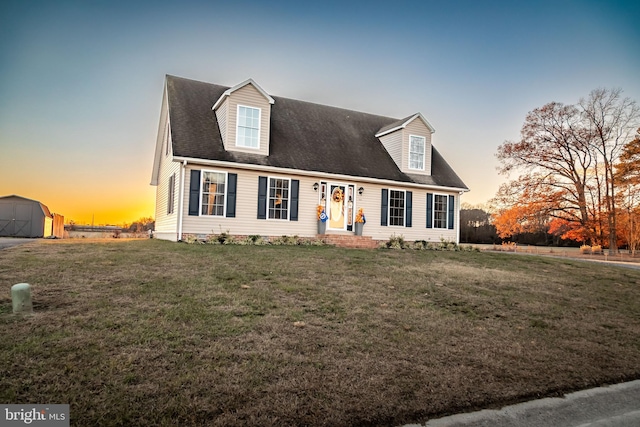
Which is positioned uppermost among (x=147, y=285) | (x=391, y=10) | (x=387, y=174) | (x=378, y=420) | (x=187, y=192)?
(x=391, y=10)

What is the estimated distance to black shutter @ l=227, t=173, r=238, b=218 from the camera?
1366cm

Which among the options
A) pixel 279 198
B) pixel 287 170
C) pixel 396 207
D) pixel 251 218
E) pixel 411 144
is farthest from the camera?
pixel 411 144

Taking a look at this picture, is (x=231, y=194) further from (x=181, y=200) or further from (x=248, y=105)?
(x=248, y=105)

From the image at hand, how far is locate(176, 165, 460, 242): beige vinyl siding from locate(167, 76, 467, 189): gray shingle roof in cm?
52

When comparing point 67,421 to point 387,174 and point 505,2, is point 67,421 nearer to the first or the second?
point 505,2

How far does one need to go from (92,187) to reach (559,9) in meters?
19.2

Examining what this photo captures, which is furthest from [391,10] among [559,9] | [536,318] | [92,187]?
[92,187]

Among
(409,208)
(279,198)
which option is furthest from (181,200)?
(409,208)

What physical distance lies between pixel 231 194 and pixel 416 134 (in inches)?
348

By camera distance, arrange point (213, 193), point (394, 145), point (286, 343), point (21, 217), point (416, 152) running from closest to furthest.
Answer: point (286, 343)
point (213, 193)
point (416, 152)
point (394, 145)
point (21, 217)

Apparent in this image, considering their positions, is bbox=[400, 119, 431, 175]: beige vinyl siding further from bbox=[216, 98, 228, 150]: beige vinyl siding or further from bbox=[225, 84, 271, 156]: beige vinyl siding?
bbox=[216, 98, 228, 150]: beige vinyl siding

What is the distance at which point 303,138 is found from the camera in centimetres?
1645

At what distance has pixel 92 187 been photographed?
18.1 m

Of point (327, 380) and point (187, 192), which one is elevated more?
point (187, 192)
